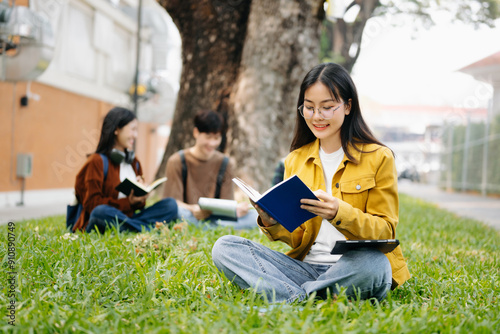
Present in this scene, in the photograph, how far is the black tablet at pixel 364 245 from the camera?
247 centimetres

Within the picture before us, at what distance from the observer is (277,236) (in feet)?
9.21

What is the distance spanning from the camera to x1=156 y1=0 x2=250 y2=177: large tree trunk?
25.8ft

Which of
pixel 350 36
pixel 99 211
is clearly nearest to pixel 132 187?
pixel 99 211

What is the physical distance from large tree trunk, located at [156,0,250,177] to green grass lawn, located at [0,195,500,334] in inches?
154

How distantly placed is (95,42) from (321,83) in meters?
11.6

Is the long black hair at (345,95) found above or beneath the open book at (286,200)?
above

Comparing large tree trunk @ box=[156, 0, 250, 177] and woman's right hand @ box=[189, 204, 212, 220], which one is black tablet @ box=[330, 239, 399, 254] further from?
large tree trunk @ box=[156, 0, 250, 177]

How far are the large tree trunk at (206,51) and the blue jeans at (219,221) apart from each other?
277cm

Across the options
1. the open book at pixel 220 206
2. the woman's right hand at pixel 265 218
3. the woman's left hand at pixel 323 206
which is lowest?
the open book at pixel 220 206

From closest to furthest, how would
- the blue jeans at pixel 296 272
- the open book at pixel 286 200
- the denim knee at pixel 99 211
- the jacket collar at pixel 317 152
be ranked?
the open book at pixel 286 200
the blue jeans at pixel 296 272
the jacket collar at pixel 317 152
the denim knee at pixel 99 211

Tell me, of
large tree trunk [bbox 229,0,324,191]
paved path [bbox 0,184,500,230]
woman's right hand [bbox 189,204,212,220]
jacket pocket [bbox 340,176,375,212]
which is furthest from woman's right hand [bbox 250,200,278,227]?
large tree trunk [bbox 229,0,324,191]

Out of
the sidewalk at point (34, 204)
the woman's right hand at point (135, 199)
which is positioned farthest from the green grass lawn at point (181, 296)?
the sidewalk at point (34, 204)

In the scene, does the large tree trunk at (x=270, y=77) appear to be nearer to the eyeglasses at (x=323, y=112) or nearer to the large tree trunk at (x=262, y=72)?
the large tree trunk at (x=262, y=72)

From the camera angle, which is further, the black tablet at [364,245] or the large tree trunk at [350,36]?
the large tree trunk at [350,36]
